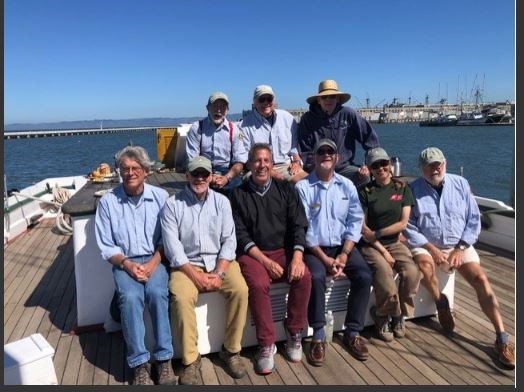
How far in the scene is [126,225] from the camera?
113 inches

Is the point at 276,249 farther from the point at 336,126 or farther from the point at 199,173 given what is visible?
the point at 336,126

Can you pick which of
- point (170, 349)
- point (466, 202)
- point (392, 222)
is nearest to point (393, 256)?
point (392, 222)

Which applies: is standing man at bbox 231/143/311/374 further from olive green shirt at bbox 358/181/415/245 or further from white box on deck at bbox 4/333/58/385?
white box on deck at bbox 4/333/58/385

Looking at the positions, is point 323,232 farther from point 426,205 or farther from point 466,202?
point 466,202

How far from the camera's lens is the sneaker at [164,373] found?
2602 millimetres

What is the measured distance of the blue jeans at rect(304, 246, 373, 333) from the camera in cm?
293

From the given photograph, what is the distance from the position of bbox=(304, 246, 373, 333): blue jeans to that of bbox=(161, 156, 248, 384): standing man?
489 mm

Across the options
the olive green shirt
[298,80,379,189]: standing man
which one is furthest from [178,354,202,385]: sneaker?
[298,80,379,189]: standing man

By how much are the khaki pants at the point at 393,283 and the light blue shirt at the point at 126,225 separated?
1576 millimetres

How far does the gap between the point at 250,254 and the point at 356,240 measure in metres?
0.81

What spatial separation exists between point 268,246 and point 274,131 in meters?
1.44

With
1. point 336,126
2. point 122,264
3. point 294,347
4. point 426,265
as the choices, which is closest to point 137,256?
point 122,264

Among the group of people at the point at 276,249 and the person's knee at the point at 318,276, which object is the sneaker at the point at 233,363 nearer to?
the group of people at the point at 276,249

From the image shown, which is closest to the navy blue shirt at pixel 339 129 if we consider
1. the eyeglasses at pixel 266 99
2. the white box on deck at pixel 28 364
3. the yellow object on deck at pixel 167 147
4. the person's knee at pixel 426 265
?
the eyeglasses at pixel 266 99
